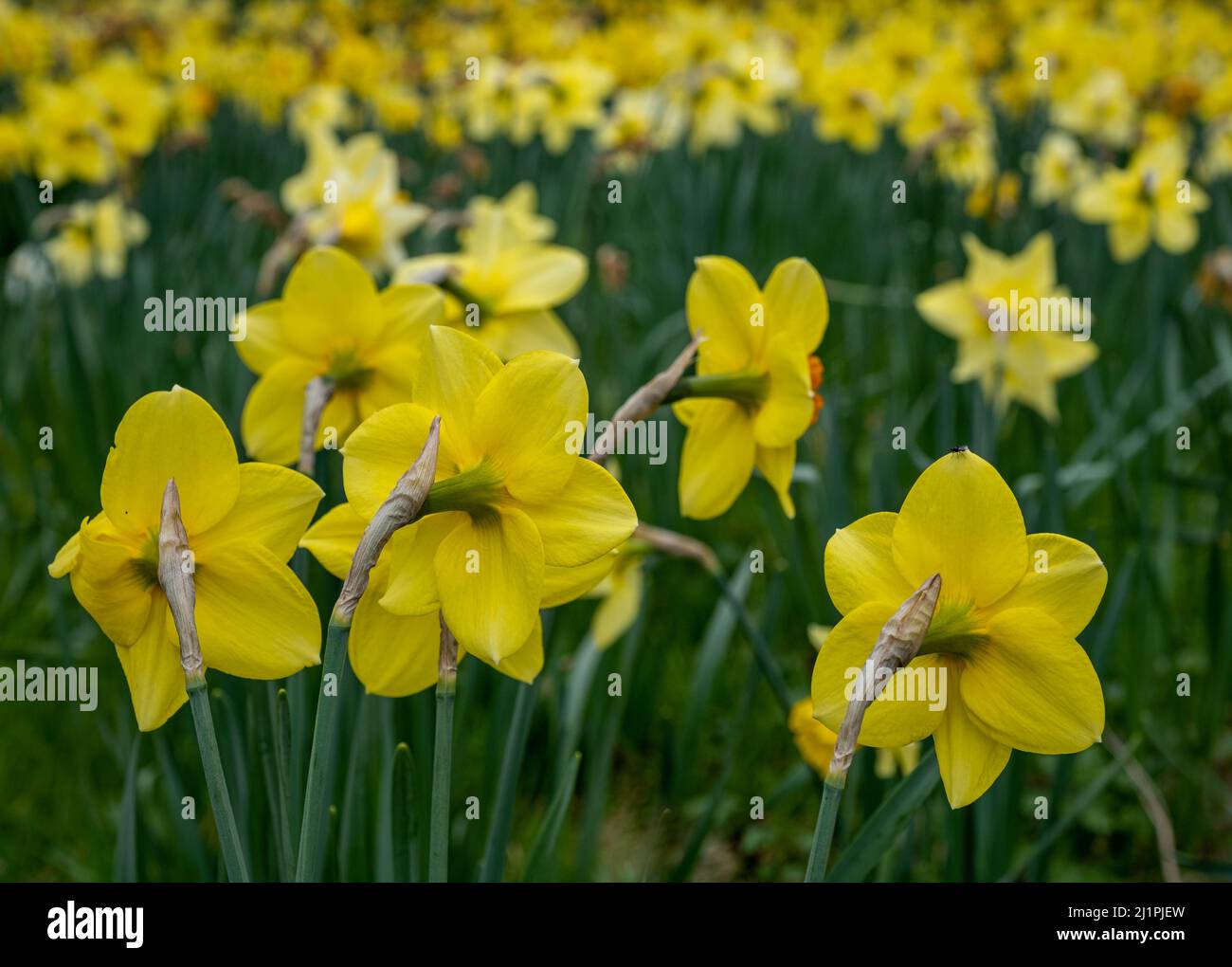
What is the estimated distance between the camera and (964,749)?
2.68ft

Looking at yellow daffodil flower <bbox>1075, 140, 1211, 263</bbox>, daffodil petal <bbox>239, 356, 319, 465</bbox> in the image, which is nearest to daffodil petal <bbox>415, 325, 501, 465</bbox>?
daffodil petal <bbox>239, 356, 319, 465</bbox>

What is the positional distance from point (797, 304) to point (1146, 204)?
7.58 ft

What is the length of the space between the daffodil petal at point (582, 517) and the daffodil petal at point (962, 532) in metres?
0.19

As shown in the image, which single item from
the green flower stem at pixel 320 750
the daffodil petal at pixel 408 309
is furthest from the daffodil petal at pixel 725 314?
the green flower stem at pixel 320 750

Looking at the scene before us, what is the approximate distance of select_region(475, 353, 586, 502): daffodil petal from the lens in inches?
31.2

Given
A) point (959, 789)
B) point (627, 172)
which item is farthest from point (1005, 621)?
point (627, 172)

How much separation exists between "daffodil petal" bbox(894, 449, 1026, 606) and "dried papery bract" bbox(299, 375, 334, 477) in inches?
19.6

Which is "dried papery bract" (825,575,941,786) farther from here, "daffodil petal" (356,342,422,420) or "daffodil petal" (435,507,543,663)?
"daffodil petal" (356,342,422,420)

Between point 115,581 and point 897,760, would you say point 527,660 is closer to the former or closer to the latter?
point 115,581

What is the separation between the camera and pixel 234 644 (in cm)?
80

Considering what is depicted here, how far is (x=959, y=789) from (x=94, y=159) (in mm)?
3647

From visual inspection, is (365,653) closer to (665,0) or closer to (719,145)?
(719,145)

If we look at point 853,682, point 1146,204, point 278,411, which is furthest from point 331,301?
point 1146,204
